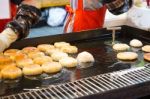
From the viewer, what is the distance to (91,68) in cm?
184

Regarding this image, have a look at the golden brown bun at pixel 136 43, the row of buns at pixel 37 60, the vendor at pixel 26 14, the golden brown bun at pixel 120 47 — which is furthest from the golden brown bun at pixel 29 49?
the golden brown bun at pixel 136 43

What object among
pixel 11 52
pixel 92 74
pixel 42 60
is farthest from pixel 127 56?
pixel 11 52

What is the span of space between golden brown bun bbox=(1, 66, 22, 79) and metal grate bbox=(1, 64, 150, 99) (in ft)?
0.81

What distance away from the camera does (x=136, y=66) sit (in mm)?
1854

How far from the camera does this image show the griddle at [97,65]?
57.8 inches

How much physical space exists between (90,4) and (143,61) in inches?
28.2

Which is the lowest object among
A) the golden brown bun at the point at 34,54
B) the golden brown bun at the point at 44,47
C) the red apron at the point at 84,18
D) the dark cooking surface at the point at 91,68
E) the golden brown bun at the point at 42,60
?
the dark cooking surface at the point at 91,68

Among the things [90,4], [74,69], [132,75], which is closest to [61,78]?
[74,69]

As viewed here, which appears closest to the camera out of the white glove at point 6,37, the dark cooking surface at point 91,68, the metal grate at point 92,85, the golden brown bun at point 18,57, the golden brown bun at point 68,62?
the metal grate at point 92,85

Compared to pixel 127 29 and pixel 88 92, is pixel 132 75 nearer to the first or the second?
pixel 88 92

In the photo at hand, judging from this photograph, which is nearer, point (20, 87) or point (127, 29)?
point (20, 87)

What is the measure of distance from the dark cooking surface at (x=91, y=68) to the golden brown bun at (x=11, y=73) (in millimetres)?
46

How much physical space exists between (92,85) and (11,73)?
48 centimetres

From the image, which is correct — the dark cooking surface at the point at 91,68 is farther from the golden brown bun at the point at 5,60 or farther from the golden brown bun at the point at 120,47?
the golden brown bun at the point at 5,60
